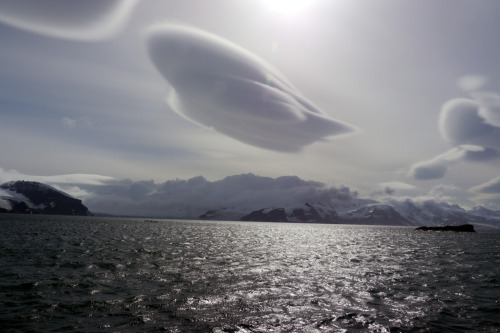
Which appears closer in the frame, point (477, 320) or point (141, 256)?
point (477, 320)

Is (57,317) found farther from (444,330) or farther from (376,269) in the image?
(376,269)

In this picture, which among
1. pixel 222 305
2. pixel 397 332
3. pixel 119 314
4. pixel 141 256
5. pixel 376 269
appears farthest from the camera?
pixel 141 256

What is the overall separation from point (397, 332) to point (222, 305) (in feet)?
37.4

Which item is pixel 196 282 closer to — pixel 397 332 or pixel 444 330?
pixel 397 332

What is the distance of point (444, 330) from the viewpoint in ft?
63.1

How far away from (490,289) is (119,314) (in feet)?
110

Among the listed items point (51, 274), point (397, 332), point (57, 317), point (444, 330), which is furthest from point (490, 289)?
point (51, 274)

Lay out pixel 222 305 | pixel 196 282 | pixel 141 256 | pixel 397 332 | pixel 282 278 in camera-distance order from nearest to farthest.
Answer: pixel 397 332 → pixel 222 305 → pixel 196 282 → pixel 282 278 → pixel 141 256

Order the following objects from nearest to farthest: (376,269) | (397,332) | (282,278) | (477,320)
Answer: (397,332) → (477,320) → (282,278) → (376,269)

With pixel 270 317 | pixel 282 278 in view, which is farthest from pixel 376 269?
pixel 270 317

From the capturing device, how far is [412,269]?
43094 millimetres

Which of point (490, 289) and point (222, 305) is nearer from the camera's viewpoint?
point (222, 305)

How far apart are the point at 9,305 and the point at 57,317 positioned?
4556 millimetres

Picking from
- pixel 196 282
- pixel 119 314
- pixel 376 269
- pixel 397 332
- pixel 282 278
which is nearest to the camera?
pixel 397 332
